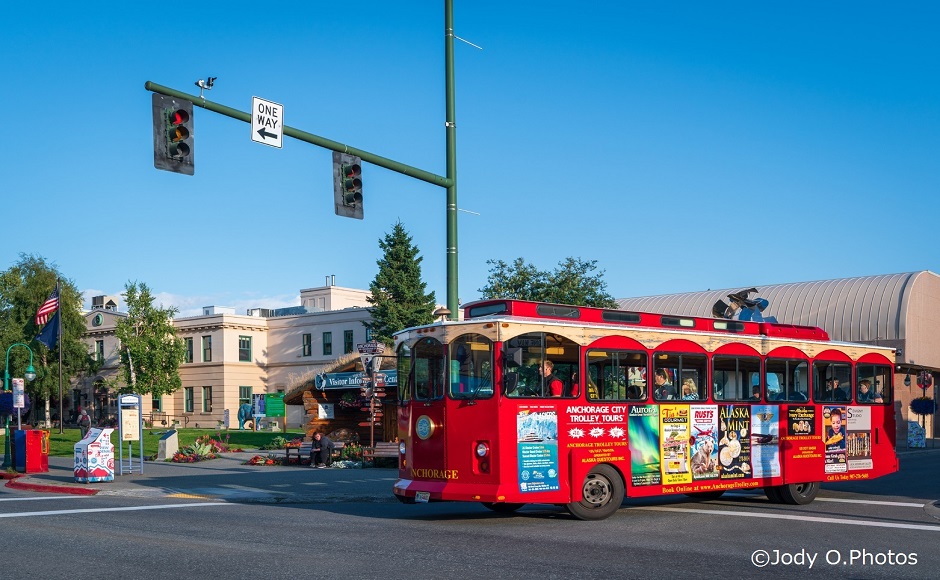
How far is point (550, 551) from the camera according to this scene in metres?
11.5

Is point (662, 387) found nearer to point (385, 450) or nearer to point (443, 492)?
point (443, 492)

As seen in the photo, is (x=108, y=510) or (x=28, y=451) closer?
(x=108, y=510)

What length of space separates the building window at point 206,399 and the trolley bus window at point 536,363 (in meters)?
59.8

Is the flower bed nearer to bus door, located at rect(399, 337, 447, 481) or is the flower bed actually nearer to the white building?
bus door, located at rect(399, 337, 447, 481)

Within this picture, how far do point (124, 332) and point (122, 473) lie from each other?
39685 mm

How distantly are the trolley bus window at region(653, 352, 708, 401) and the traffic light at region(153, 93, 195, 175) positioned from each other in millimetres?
8047

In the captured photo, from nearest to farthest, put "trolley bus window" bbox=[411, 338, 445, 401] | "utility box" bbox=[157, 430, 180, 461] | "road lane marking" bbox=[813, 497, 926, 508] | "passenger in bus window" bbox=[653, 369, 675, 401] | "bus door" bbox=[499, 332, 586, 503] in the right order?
"bus door" bbox=[499, 332, 586, 503], "trolley bus window" bbox=[411, 338, 445, 401], "passenger in bus window" bbox=[653, 369, 675, 401], "road lane marking" bbox=[813, 497, 926, 508], "utility box" bbox=[157, 430, 180, 461]

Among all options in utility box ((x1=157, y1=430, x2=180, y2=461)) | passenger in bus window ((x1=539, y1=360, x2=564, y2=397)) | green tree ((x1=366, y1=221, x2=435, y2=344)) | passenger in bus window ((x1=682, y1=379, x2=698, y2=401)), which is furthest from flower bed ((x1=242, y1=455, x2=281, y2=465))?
green tree ((x1=366, y1=221, x2=435, y2=344))

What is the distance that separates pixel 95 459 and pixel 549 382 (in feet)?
43.3

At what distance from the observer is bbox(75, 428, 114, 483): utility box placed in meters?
23.1

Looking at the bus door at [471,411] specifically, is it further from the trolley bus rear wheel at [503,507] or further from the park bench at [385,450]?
the park bench at [385,450]

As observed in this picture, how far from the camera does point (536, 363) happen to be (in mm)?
14844

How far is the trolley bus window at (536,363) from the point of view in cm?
1459

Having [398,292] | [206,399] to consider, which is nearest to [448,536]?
[398,292]
